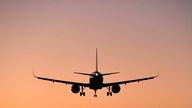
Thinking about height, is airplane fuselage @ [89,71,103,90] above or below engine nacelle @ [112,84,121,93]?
above

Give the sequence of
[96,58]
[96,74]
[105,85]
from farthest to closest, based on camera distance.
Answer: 1. [96,58]
2. [105,85]
3. [96,74]

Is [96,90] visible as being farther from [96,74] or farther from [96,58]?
[96,58]

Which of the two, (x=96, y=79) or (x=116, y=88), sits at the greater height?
(x=96, y=79)

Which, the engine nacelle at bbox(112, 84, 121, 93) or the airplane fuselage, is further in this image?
the engine nacelle at bbox(112, 84, 121, 93)

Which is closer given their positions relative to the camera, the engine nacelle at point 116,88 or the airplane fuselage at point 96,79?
the airplane fuselage at point 96,79

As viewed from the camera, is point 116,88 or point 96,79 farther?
point 116,88

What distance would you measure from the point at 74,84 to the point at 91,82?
8.91m

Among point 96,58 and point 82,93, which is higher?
point 96,58

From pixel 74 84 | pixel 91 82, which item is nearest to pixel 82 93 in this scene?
pixel 74 84

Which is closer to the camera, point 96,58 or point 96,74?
point 96,74

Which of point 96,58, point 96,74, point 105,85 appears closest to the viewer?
point 96,74

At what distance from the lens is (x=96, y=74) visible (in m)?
85.1

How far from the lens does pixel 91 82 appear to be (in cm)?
8569

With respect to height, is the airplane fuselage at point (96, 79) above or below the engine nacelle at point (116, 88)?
above
